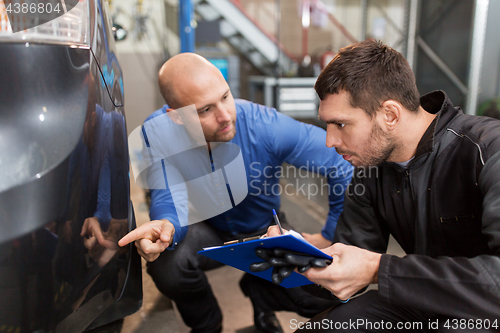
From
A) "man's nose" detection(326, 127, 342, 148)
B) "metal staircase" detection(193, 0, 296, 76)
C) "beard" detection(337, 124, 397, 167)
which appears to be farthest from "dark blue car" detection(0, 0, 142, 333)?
"metal staircase" detection(193, 0, 296, 76)

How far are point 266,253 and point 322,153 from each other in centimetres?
102

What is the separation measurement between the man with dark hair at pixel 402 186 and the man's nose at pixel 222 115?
1.79 ft

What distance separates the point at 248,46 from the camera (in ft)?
25.4

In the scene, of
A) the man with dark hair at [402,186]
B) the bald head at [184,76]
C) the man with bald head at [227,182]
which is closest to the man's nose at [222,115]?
the man with bald head at [227,182]

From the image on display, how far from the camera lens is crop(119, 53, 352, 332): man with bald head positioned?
1583 mm

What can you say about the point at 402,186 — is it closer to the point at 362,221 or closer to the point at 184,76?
the point at 362,221

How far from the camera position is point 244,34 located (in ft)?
23.6

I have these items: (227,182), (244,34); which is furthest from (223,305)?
(244,34)

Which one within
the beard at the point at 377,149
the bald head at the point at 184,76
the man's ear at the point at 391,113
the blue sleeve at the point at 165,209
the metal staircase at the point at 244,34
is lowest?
the blue sleeve at the point at 165,209

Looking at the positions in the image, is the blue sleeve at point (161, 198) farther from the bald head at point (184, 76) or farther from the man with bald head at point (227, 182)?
the bald head at point (184, 76)

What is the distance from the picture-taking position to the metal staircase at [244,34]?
23.0ft

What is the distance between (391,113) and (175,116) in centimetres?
103

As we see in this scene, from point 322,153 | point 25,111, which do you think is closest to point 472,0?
point 322,153

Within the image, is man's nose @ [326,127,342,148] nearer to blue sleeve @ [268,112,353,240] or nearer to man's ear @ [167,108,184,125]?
blue sleeve @ [268,112,353,240]
